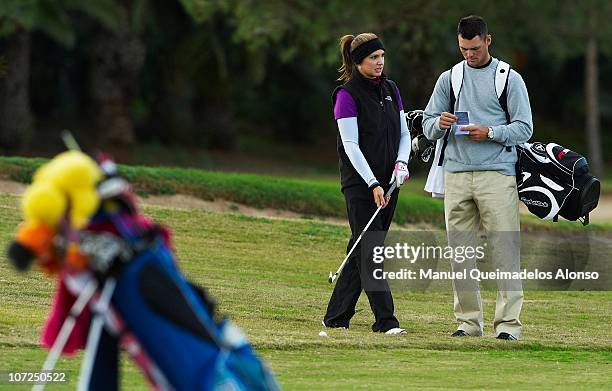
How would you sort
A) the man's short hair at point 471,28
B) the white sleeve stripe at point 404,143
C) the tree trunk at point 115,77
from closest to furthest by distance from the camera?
the man's short hair at point 471,28
the white sleeve stripe at point 404,143
the tree trunk at point 115,77

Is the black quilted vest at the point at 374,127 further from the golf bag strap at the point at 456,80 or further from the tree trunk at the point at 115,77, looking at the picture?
the tree trunk at the point at 115,77

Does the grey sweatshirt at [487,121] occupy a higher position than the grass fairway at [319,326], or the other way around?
the grey sweatshirt at [487,121]

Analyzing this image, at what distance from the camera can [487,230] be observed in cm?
1025

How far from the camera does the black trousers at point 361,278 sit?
10375 millimetres

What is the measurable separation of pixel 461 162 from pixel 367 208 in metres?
0.76

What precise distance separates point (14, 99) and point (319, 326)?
22162 mm

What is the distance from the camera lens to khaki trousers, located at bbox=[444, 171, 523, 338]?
10109 millimetres

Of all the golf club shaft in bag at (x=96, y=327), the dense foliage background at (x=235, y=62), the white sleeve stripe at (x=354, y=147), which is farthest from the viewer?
the dense foliage background at (x=235, y=62)

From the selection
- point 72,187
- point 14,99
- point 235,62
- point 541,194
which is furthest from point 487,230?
point 235,62

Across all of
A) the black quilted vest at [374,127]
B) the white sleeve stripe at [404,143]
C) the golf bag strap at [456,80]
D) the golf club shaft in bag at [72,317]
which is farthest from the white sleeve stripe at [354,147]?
the golf club shaft in bag at [72,317]

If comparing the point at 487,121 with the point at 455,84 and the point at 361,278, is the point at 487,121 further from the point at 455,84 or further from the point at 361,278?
the point at 361,278

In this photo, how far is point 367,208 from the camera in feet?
34.2

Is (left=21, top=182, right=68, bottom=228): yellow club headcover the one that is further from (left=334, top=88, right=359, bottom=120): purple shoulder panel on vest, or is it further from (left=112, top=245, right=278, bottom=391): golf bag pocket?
(left=334, top=88, right=359, bottom=120): purple shoulder panel on vest

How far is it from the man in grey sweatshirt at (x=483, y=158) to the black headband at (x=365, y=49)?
1.76ft
